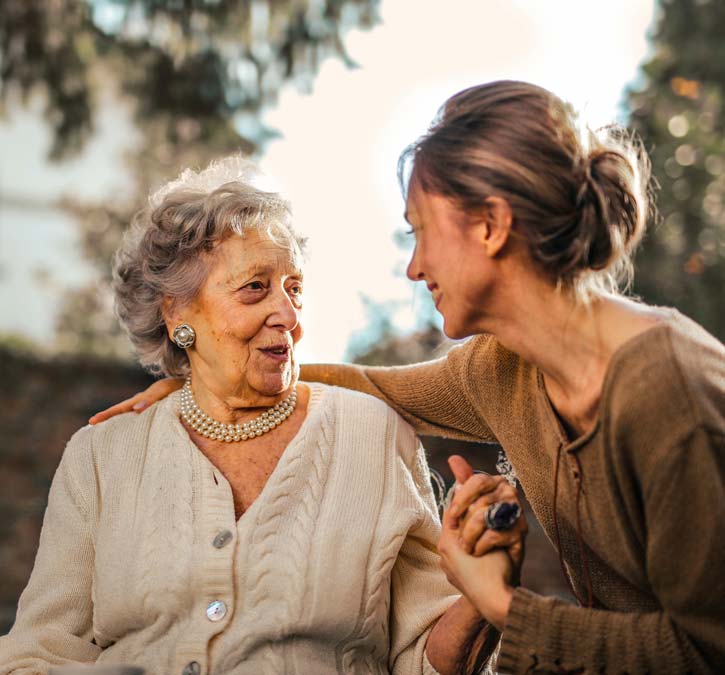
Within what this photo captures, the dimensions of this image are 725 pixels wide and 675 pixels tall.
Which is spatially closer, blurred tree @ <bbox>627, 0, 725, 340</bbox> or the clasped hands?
the clasped hands

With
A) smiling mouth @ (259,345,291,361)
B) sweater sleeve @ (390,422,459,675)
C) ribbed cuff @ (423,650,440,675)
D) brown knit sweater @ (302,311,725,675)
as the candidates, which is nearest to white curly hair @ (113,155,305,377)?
smiling mouth @ (259,345,291,361)

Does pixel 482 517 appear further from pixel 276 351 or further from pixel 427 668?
pixel 276 351

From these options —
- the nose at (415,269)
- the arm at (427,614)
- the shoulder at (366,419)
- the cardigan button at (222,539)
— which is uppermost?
the nose at (415,269)

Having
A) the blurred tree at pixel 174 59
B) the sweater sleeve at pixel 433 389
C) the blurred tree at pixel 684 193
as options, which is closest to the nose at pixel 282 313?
the sweater sleeve at pixel 433 389

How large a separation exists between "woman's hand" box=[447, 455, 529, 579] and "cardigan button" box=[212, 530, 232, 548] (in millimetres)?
617

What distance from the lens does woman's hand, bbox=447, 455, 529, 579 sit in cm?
221

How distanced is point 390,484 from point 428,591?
31 cm

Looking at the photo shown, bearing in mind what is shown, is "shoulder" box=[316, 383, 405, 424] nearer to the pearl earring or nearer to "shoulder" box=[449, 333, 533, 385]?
"shoulder" box=[449, 333, 533, 385]

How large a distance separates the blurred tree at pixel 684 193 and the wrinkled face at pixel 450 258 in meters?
2.92

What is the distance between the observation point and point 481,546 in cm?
221

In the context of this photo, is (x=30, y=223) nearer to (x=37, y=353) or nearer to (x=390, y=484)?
(x=37, y=353)

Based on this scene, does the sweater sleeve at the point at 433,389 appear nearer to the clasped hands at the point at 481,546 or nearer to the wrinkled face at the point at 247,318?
the wrinkled face at the point at 247,318

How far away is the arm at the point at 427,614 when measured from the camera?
8.21 ft

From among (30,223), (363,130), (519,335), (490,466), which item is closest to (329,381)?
(519,335)
